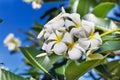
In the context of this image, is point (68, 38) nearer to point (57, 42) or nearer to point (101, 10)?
point (57, 42)

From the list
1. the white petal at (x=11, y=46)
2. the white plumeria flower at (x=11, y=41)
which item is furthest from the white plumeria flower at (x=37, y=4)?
the white plumeria flower at (x=11, y=41)

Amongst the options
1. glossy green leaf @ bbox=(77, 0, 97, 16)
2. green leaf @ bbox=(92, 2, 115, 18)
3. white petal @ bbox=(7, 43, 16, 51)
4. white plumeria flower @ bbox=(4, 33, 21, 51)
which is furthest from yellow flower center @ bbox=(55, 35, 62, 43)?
white plumeria flower @ bbox=(4, 33, 21, 51)

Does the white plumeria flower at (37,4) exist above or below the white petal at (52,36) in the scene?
above

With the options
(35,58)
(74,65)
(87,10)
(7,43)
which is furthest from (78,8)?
(7,43)

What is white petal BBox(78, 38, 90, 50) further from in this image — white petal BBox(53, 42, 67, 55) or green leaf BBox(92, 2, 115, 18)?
green leaf BBox(92, 2, 115, 18)

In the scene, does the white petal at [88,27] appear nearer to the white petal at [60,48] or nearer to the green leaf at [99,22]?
the white petal at [60,48]

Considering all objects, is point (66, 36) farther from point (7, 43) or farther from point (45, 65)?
point (7, 43)
